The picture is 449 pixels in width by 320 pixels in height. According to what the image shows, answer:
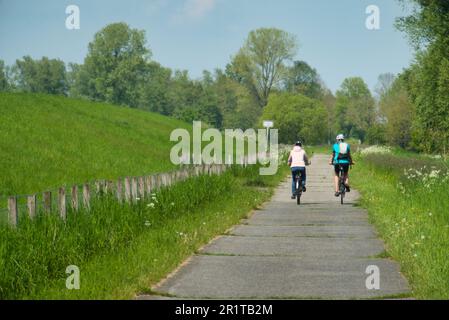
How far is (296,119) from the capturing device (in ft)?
214

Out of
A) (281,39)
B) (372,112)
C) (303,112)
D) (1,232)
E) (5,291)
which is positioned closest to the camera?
(5,291)

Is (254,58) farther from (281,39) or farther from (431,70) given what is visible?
(431,70)

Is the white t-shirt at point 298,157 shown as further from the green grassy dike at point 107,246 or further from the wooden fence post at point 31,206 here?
the wooden fence post at point 31,206

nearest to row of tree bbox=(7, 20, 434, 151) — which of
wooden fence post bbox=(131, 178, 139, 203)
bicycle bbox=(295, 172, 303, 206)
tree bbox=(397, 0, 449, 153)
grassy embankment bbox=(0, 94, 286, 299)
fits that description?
tree bbox=(397, 0, 449, 153)

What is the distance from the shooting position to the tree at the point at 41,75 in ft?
417

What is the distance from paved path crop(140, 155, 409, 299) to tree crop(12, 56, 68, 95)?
390ft

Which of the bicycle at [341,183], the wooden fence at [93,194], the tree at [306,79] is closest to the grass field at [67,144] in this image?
the wooden fence at [93,194]

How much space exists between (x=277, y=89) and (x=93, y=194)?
75.5 meters

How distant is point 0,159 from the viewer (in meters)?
21.9

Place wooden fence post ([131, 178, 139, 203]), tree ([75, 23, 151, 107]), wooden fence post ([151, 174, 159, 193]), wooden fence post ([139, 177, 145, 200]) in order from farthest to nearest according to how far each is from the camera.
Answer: tree ([75, 23, 151, 107]) → wooden fence post ([151, 174, 159, 193]) → wooden fence post ([139, 177, 145, 200]) → wooden fence post ([131, 178, 139, 203])

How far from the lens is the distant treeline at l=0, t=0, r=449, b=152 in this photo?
3900 centimetres

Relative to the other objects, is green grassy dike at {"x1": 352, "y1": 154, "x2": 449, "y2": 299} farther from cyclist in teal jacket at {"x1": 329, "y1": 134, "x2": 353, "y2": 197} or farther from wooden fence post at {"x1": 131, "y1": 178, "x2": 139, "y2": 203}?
wooden fence post at {"x1": 131, "y1": 178, "x2": 139, "y2": 203}

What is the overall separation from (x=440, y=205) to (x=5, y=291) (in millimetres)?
8828
